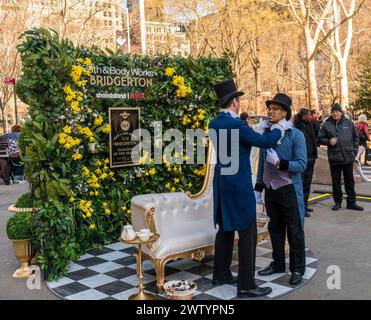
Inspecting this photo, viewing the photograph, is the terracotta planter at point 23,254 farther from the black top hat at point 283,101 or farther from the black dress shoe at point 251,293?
the black top hat at point 283,101

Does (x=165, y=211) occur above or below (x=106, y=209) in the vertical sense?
above

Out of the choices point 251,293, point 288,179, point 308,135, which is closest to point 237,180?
A: point 288,179

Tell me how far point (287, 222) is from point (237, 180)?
0.86m

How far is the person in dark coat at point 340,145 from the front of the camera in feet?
25.2

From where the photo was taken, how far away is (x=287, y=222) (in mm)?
4672

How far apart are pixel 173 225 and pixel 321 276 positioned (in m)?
1.69

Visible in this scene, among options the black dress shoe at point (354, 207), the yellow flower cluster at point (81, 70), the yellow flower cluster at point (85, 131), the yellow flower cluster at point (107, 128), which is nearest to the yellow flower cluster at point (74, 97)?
the yellow flower cluster at point (81, 70)

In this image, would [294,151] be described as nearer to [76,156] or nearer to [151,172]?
[151,172]

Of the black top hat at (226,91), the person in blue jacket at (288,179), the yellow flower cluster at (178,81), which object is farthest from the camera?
the yellow flower cluster at (178,81)

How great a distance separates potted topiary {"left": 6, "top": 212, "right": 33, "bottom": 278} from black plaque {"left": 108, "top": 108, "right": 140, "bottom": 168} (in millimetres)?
1407

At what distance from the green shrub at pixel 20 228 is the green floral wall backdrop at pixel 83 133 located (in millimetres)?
155

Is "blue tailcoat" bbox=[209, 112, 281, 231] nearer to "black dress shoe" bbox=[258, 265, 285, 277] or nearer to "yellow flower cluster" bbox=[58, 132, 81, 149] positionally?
"black dress shoe" bbox=[258, 265, 285, 277]

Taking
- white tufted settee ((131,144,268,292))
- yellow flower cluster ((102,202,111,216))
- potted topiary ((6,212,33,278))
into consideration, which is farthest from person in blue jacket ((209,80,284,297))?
potted topiary ((6,212,33,278))
